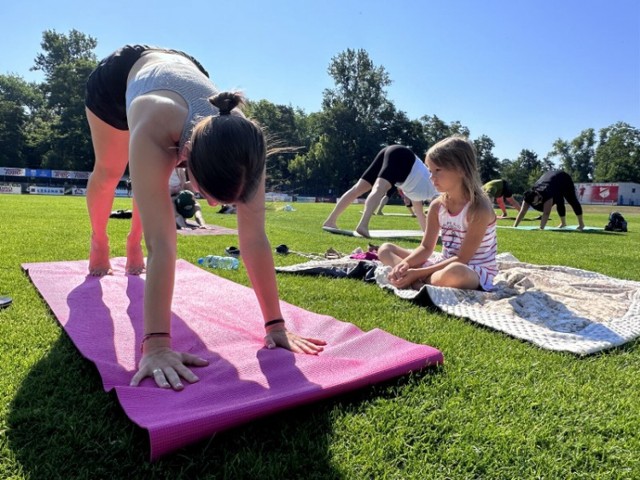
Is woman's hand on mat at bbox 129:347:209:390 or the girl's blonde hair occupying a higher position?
the girl's blonde hair

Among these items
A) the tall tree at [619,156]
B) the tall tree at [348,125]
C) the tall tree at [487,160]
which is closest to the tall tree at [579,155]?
the tall tree at [619,156]

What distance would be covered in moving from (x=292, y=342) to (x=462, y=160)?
82.2 inches

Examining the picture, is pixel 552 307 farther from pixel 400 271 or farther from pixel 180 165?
pixel 180 165

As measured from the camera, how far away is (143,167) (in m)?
1.89

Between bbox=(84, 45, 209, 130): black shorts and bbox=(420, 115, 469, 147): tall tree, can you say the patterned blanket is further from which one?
bbox=(420, 115, 469, 147): tall tree

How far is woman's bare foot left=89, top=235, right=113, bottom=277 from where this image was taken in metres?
3.54

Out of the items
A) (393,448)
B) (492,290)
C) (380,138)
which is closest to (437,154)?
(492,290)

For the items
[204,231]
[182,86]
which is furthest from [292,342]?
[204,231]

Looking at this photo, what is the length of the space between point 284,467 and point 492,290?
2.62 metres

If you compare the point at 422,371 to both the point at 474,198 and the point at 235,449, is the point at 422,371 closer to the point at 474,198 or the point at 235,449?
the point at 235,449

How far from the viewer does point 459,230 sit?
144 inches

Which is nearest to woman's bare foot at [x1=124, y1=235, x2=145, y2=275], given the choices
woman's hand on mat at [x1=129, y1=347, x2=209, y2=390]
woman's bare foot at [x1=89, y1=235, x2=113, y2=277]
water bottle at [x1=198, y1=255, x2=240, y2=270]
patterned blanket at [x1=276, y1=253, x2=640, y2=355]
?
woman's bare foot at [x1=89, y1=235, x2=113, y2=277]

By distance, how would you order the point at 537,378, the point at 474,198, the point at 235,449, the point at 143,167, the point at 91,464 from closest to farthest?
the point at 91,464 → the point at 235,449 → the point at 143,167 → the point at 537,378 → the point at 474,198

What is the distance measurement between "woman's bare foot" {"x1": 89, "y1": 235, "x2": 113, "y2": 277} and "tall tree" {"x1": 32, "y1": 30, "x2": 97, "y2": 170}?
51440mm
